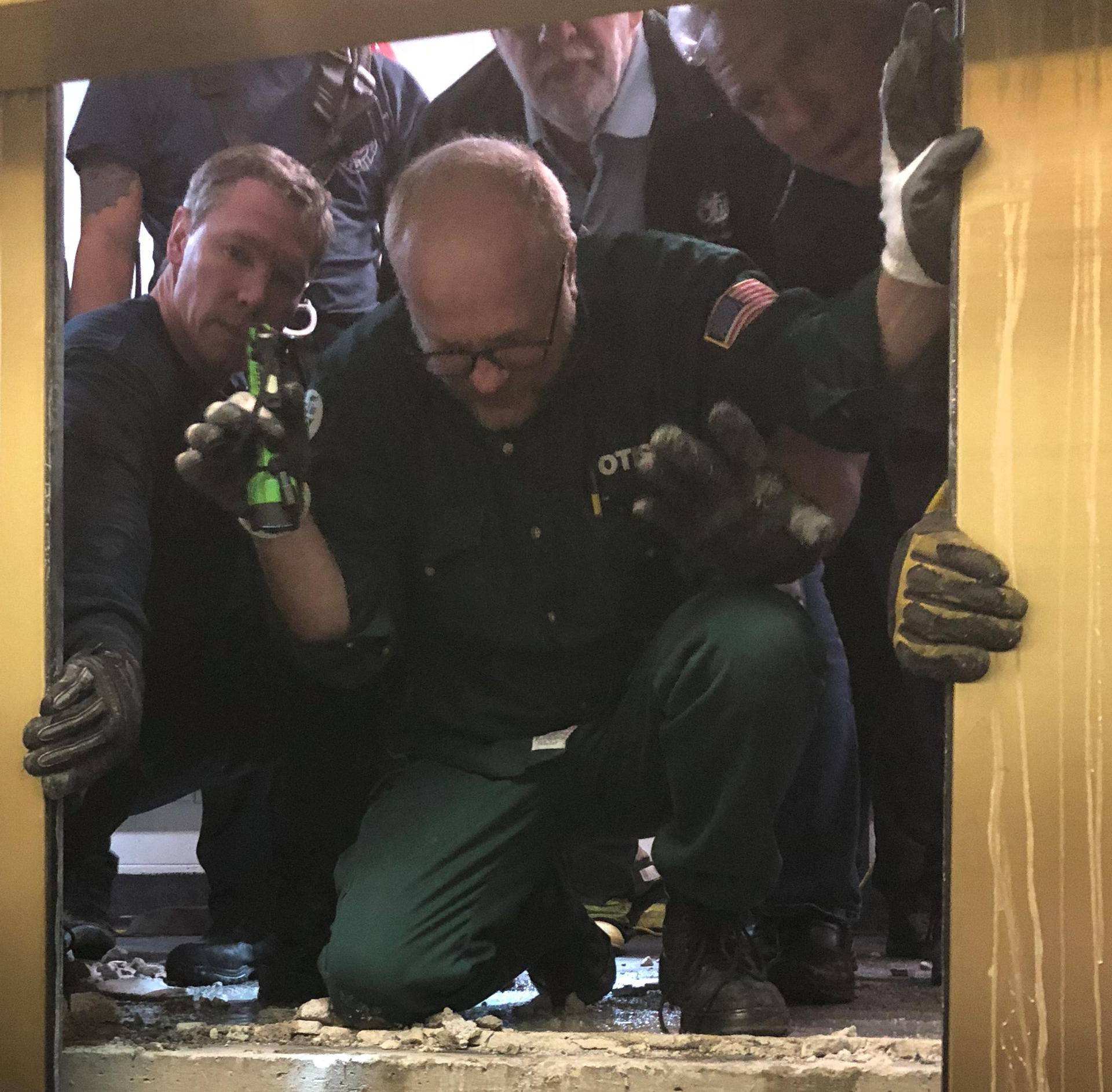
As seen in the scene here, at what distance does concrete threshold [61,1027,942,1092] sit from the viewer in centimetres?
116

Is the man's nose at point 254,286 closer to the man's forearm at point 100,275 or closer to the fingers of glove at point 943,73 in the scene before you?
the man's forearm at point 100,275

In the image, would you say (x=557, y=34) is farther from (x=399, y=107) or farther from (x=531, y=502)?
(x=531, y=502)

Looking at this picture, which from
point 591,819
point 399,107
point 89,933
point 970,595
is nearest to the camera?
point 970,595

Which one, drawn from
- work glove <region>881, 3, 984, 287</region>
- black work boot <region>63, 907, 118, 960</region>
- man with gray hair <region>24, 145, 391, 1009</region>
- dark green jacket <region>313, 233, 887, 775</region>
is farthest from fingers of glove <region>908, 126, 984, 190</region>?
black work boot <region>63, 907, 118, 960</region>

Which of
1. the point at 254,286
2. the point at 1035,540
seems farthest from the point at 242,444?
the point at 1035,540

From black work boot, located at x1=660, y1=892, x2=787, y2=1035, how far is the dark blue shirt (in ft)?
2.81

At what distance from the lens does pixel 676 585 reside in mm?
1521

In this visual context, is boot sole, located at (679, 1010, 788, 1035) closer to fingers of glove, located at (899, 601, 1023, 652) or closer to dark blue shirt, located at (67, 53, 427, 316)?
fingers of glove, located at (899, 601, 1023, 652)

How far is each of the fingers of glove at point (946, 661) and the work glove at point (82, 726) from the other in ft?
2.47

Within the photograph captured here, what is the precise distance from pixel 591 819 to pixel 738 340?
59 cm

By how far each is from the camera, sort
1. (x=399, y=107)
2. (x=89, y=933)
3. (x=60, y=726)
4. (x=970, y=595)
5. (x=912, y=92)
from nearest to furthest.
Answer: (x=970, y=595), (x=912, y=92), (x=60, y=726), (x=399, y=107), (x=89, y=933)

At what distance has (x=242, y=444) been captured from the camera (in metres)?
1.29

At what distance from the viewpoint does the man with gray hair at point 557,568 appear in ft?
4.42

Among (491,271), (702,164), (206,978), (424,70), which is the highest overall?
(424,70)
